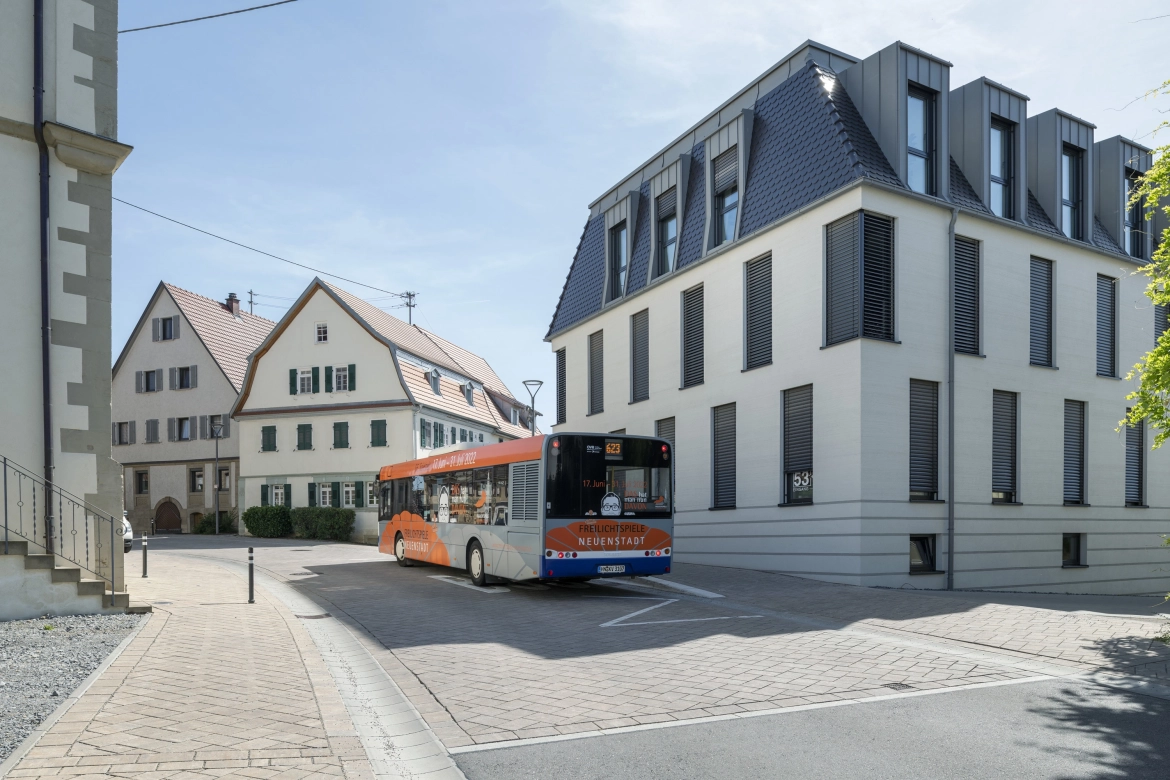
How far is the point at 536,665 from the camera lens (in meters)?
8.89

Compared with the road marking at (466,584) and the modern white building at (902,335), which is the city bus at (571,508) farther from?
the modern white building at (902,335)

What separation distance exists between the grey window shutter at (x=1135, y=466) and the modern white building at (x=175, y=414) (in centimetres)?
3776

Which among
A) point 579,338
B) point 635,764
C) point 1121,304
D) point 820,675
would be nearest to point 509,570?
point 820,675

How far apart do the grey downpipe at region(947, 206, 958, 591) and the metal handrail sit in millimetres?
15130

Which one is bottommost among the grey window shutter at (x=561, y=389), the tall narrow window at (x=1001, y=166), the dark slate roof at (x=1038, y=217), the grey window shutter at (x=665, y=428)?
the grey window shutter at (x=665, y=428)

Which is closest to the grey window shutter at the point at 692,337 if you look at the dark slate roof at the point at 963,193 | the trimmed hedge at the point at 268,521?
the dark slate roof at the point at 963,193

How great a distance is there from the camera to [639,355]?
26016 mm

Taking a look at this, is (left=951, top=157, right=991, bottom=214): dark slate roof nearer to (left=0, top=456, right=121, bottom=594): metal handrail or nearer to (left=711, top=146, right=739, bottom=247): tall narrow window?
(left=711, top=146, right=739, bottom=247): tall narrow window

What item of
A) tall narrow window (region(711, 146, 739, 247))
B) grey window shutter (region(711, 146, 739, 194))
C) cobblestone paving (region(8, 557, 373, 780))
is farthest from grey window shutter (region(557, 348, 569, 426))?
cobblestone paving (region(8, 557, 373, 780))

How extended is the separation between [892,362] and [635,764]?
1380 centimetres

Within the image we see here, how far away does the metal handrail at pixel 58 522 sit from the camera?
11.3m

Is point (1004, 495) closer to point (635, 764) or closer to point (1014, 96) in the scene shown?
point (1014, 96)

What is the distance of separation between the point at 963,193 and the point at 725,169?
5690mm

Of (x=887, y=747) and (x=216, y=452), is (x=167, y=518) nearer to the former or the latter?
(x=216, y=452)
